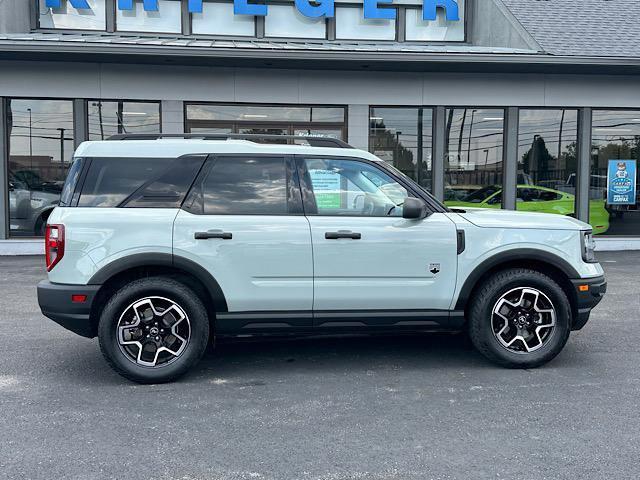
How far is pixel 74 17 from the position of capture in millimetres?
13523

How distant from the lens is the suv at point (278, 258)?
4605 mm

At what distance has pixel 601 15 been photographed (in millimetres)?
14125

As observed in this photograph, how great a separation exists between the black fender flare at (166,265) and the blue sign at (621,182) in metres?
11.4

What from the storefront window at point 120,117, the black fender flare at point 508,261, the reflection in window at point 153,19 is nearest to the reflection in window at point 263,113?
the storefront window at point 120,117

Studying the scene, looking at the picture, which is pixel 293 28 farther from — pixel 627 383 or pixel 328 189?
pixel 627 383

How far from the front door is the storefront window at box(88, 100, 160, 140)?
8.51 metres

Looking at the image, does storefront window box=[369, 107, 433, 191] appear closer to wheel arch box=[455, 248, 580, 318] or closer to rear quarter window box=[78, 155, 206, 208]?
wheel arch box=[455, 248, 580, 318]

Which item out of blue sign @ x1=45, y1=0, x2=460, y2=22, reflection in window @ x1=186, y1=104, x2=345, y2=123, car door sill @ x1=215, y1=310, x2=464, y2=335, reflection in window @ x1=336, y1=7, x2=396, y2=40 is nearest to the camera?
car door sill @ x1=215, y1=310, x2=464, y2=335

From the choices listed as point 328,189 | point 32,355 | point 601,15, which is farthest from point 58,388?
point 601,15

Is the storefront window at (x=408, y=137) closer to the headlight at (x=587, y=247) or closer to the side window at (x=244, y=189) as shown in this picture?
the headlight at (x=587, y=247)

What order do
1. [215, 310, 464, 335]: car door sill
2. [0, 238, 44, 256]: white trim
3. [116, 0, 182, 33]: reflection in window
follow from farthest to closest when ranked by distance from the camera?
1. [116, 0, 182, 33]: reflection in window
2. [0, 238, 44, 256]: white trim
3. [215, 310, 464, 335]: car door sill

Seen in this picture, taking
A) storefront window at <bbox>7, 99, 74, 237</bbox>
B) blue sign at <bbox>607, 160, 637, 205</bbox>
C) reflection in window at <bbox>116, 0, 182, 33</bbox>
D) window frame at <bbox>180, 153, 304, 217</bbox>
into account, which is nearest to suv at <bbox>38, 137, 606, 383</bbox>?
window frame at <bbox>180, 153, 304, 217</bbox>

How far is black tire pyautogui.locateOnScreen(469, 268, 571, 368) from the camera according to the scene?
4906 millimetres

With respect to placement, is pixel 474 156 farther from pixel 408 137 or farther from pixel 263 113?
pixel 263 113
